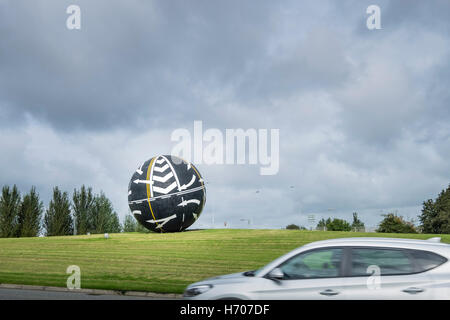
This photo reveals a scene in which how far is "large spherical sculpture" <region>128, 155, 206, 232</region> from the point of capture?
3162cm

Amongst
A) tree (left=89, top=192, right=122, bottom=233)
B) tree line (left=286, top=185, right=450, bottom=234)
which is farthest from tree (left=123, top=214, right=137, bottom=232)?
tree line (left=286, top=185, right=450, bottom=234)

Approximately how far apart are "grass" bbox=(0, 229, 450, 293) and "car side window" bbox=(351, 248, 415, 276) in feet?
26.1

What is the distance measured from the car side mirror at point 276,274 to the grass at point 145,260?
7253mm

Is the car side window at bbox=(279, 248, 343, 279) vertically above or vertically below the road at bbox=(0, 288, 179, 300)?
above

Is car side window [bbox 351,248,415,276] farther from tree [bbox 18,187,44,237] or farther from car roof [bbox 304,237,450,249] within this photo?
tree [bbox 18,187,44,237]

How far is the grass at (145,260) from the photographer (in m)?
15.6

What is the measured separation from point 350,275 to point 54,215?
217 feet

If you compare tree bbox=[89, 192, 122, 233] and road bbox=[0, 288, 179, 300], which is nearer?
road bbox=[0, 288, 179, 300]

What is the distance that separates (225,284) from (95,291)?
8450mm

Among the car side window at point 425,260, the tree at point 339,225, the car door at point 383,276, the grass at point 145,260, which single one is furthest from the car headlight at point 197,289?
the tree at point 339,225
